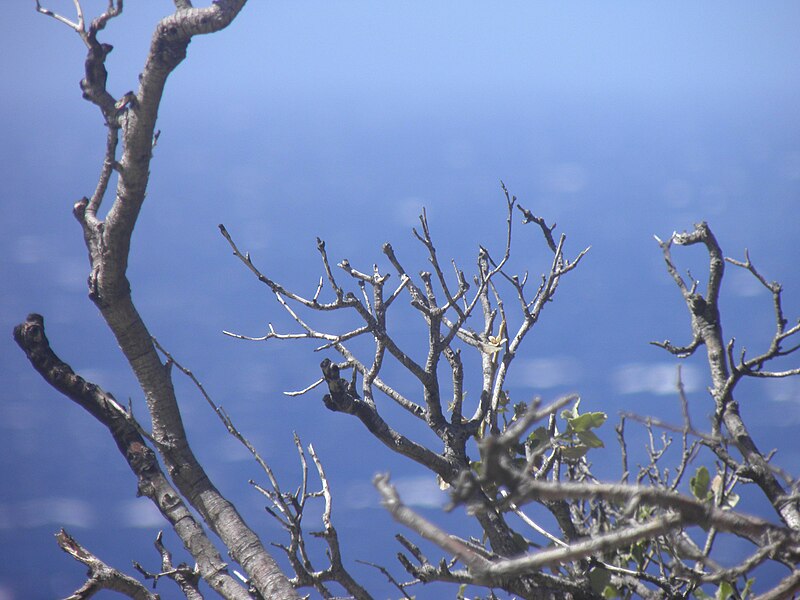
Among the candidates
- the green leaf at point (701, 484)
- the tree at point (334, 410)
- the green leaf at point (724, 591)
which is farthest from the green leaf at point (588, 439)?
the green leaf at point (724, 591)

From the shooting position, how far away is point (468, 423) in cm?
114

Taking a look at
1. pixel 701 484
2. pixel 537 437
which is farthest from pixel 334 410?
pixel 701 484

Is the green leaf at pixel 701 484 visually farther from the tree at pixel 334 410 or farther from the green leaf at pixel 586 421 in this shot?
the green leaf at pixel 586 421

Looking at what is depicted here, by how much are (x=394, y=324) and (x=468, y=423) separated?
4.79 m

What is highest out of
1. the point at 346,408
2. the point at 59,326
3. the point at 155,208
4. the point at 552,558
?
the point at 155,208

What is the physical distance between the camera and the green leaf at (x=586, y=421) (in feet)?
3.88

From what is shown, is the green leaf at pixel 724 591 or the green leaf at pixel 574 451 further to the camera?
the green leaf at pixel 574 451

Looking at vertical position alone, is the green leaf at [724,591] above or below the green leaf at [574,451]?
below

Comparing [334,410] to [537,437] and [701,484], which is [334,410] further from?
[701,484]

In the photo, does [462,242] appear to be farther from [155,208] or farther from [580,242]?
[155,208]

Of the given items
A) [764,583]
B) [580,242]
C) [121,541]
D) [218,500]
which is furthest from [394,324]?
[218,500]

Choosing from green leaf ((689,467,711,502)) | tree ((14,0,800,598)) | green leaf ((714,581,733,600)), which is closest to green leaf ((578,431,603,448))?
tree ((14,0,800,598))

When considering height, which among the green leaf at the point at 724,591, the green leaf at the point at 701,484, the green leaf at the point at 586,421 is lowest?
the green leaf at the point at 724,591

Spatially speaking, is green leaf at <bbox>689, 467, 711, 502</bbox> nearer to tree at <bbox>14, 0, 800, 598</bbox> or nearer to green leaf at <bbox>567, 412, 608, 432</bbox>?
tree at <bbox>14, 0, 800, 598</bbox>
